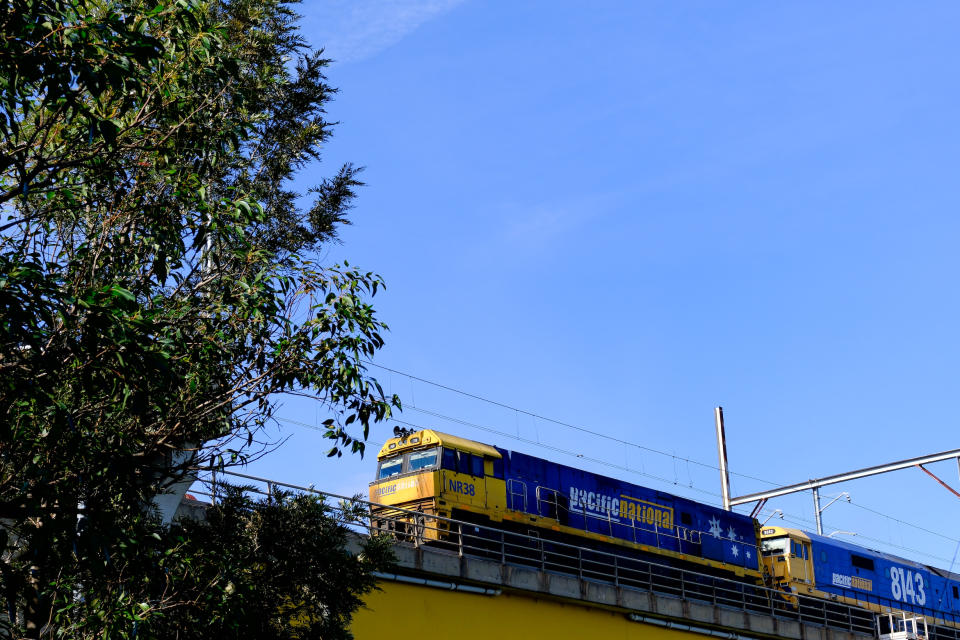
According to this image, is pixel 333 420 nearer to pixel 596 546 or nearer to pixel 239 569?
pixel 239 569

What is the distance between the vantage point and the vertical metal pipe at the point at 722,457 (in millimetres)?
40625

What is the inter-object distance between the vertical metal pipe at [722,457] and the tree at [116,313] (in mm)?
30865

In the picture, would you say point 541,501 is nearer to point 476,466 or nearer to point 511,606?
point 476,466

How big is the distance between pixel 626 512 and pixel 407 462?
23.6ft

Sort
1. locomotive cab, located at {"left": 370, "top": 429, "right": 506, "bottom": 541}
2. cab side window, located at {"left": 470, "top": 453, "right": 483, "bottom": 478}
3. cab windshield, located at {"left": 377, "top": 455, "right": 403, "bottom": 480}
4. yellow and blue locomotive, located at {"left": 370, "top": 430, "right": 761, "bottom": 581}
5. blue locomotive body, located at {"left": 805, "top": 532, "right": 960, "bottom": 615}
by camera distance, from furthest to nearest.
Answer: blue locomotive body, located at {"left": 805, "top": 532, "right": 960, "bottom": 615}
cab windshield, located at {"left": 377, "top": 455, "right": 403, "bottom": 480}
cab side window, located at {"left": 470, "top": 453, "right": 483, "bottom": 478}
yellow and blue locomotive, located at {"left": 370, "top": 430, "right": 761, "bottom": 581}
locomotive cab, located at {"left": 370, "top": 429, "right": 506, "bottom": 541}

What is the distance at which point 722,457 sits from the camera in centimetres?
4228

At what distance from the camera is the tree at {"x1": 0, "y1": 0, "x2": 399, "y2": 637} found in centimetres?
855

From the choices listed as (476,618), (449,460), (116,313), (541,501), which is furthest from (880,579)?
(116,313)

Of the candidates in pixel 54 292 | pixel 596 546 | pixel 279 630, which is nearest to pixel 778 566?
pixel 596 546

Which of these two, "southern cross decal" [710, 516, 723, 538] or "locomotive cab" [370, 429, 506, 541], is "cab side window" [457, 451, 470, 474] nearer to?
"locomotive cab" [370, 429, 506, 541]

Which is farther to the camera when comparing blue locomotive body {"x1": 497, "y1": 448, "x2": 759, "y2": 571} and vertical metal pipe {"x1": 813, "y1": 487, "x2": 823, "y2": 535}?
vertical metal pipe {"x1": 813, "y1": 487, "x2": 823, "y2": 535}

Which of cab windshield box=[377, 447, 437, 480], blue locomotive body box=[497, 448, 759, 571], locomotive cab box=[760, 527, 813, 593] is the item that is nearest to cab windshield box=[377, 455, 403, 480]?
cab windshield box=[377, 447, 437, 480]

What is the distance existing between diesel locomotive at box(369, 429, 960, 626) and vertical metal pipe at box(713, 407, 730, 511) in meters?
4.93

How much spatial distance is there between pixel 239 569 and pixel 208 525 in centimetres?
131
